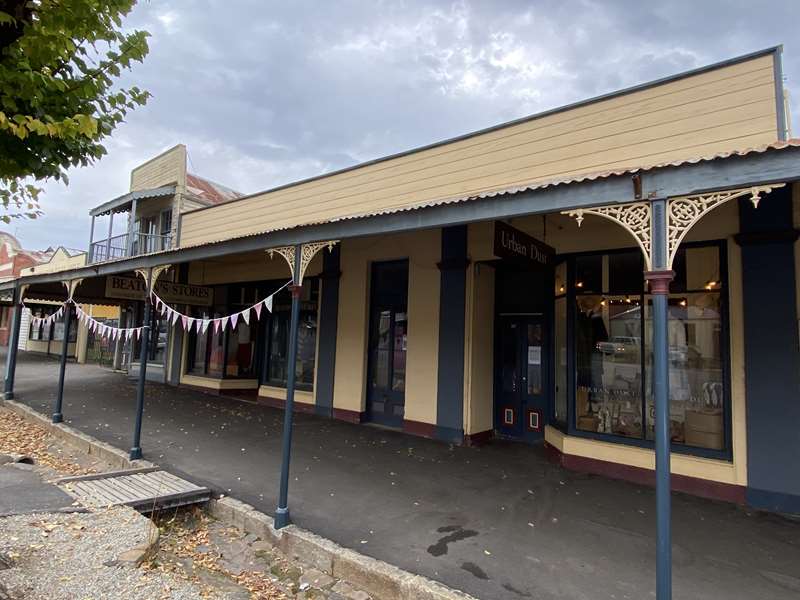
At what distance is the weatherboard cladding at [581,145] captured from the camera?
561 cm

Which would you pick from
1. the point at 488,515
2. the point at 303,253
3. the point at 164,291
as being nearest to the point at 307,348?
the point at 164,291

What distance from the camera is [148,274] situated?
26.3 ft

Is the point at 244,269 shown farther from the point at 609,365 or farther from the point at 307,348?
the point at 609,365

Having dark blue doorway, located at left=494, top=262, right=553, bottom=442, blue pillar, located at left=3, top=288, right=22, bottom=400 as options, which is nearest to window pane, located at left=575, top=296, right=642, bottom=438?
dark blue doorway, located at left=494, top=262, right=553, bottom=442

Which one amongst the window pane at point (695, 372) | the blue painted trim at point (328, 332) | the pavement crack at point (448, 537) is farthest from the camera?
the blue painted trim at point (328, 332)

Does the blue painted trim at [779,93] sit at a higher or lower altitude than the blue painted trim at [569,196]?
higher

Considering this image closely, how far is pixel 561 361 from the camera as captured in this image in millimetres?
7281

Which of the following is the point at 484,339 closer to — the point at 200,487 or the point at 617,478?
the point at 617,478

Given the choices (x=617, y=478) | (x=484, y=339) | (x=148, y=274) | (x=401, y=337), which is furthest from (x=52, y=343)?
(x=617, y=478)

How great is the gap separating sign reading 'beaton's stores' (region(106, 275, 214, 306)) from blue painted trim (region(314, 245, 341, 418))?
4.34m

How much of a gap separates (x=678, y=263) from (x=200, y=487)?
6.51m

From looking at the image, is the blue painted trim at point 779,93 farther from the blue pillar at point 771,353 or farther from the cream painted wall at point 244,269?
the cream painted wall at point 244,269

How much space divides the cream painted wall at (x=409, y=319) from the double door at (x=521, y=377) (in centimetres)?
119

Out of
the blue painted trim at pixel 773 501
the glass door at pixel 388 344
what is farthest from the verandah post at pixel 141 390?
the blue painted trim at pixel 773 501
